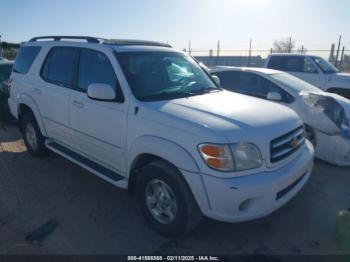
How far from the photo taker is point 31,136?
5.59 m

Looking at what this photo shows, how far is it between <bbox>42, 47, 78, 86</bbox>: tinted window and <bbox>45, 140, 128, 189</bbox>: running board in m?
0.99

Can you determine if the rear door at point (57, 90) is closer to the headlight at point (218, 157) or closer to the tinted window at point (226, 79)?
the headlight at point (218, 157)

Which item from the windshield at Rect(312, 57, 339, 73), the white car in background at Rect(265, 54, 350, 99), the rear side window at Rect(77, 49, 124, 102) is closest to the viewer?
the rear side window at Rect(77, 49, 124, 102)

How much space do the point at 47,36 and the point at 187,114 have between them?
3.51 metres

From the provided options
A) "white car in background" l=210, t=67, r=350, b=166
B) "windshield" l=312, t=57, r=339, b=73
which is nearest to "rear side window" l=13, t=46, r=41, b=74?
"white car in background" l=210, t=67, r=350, b=166

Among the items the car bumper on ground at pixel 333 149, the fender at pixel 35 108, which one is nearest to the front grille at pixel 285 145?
the car bumper on ground at pixel 333 149

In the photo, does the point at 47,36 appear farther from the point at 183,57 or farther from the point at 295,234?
the point at 295,234

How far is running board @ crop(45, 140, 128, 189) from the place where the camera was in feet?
11.9

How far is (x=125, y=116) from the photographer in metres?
3.47

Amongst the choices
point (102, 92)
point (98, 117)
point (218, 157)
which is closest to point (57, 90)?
point (98, 117)

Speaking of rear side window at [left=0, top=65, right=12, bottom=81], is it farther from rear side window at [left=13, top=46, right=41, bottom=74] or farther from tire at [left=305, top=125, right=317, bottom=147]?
tire at [left=305, top=125, right=317, bottom=147]

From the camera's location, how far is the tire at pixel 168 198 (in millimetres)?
2979

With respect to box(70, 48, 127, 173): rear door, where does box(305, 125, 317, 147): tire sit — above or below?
below

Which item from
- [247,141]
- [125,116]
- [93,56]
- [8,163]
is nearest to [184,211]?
[247,141]
